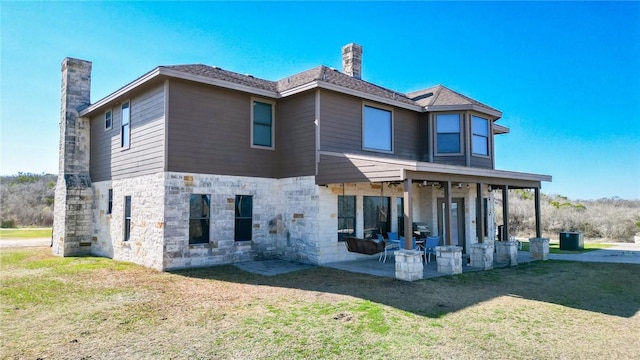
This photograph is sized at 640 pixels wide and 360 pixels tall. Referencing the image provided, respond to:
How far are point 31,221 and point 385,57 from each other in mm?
28685

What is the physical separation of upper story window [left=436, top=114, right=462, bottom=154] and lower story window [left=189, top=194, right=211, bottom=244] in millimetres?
8109

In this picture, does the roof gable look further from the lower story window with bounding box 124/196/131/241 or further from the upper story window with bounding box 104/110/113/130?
the lower story window with bounding box 124/196/131/241

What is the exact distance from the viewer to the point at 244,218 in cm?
1152

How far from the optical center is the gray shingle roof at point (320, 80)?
438 inches

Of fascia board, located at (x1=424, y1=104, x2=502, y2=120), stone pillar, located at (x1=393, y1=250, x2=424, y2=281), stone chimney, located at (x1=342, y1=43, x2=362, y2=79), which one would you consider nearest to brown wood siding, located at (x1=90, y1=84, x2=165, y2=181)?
stone pillar, located at (x1=393, y1=250, x2=424, y2=281)

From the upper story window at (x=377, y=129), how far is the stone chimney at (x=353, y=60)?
3.03 metres

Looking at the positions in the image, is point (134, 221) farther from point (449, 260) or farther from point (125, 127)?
point (449, 260)

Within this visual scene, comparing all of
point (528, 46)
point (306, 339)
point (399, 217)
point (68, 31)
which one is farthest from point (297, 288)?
point (528, 46)

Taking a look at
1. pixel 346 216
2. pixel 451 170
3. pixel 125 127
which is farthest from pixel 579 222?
pixel 125 127

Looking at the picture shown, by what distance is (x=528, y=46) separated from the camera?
17172mm

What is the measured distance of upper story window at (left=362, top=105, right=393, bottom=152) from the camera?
1230cm

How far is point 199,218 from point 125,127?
4332mm

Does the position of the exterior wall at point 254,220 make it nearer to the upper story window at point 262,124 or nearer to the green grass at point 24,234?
the upper story window at point 262,124

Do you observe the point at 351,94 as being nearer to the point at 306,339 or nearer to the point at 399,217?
the point at 399,217
